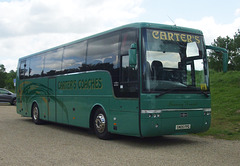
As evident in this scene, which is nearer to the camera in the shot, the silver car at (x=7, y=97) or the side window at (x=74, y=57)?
the side window at (x=74, y=57)

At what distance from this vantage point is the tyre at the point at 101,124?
11.0 m

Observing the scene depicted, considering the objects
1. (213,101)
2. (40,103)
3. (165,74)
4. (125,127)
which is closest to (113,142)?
(125,127)

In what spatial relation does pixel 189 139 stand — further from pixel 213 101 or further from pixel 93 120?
pixel 213 101

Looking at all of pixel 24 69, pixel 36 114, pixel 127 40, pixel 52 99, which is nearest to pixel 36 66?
pixel 24 69

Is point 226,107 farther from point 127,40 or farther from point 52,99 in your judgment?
point 127,40

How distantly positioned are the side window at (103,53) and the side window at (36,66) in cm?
503

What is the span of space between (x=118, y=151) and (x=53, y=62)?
288 inches

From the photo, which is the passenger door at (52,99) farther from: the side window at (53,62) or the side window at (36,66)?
the side window at (36,66)

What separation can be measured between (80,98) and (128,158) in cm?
512

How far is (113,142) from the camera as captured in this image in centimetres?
1065

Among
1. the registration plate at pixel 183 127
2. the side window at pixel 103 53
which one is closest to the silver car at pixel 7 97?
the side window at pixel 103 53

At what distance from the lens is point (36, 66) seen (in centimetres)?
1706

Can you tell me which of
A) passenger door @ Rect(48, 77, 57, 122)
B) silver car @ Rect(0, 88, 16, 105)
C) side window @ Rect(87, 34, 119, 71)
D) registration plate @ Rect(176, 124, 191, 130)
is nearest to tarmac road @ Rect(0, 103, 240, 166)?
registration plate @ Rect(176, 124, 191, 130)

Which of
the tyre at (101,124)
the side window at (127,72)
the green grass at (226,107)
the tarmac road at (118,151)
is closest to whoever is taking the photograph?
the tarmac road at (118,151)
